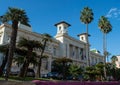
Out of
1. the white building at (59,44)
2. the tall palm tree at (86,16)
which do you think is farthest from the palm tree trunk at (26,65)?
the tall palm tree at (86,16)

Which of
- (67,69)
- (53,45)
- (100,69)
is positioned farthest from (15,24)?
(53,45)

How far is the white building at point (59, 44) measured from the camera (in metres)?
50.0

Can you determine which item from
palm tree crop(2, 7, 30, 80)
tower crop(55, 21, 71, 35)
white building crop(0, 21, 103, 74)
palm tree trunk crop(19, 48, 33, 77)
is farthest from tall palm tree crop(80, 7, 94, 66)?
palm tree crop(2, 7, 30, 80)

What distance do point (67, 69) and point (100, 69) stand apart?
8466 millimetres

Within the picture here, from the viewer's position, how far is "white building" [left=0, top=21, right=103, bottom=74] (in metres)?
50.0

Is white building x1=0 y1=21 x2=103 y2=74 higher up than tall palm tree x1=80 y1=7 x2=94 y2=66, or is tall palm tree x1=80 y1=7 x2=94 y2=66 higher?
tall palm tree x1=80 y1=7 x2=94 y2=66

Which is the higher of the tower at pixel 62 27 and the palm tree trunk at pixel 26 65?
the tower at pixel 62 27

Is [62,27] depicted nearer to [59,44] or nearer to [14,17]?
[59,44]

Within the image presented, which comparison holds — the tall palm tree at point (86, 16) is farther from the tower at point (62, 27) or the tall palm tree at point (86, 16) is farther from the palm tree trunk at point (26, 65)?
the palm tree trunk at point (26, 65)

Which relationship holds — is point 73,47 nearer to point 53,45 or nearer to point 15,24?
point 53,45

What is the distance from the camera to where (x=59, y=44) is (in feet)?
221

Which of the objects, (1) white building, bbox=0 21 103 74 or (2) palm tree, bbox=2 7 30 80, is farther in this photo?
(1) white building, bbox=0 21 103 74

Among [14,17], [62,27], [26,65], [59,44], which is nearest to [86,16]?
[62,27]

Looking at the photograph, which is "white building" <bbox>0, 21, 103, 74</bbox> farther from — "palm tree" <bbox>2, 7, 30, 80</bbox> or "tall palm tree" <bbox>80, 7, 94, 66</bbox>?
"palm tree" <bbox>2, 7, 30, 80</bbox>
